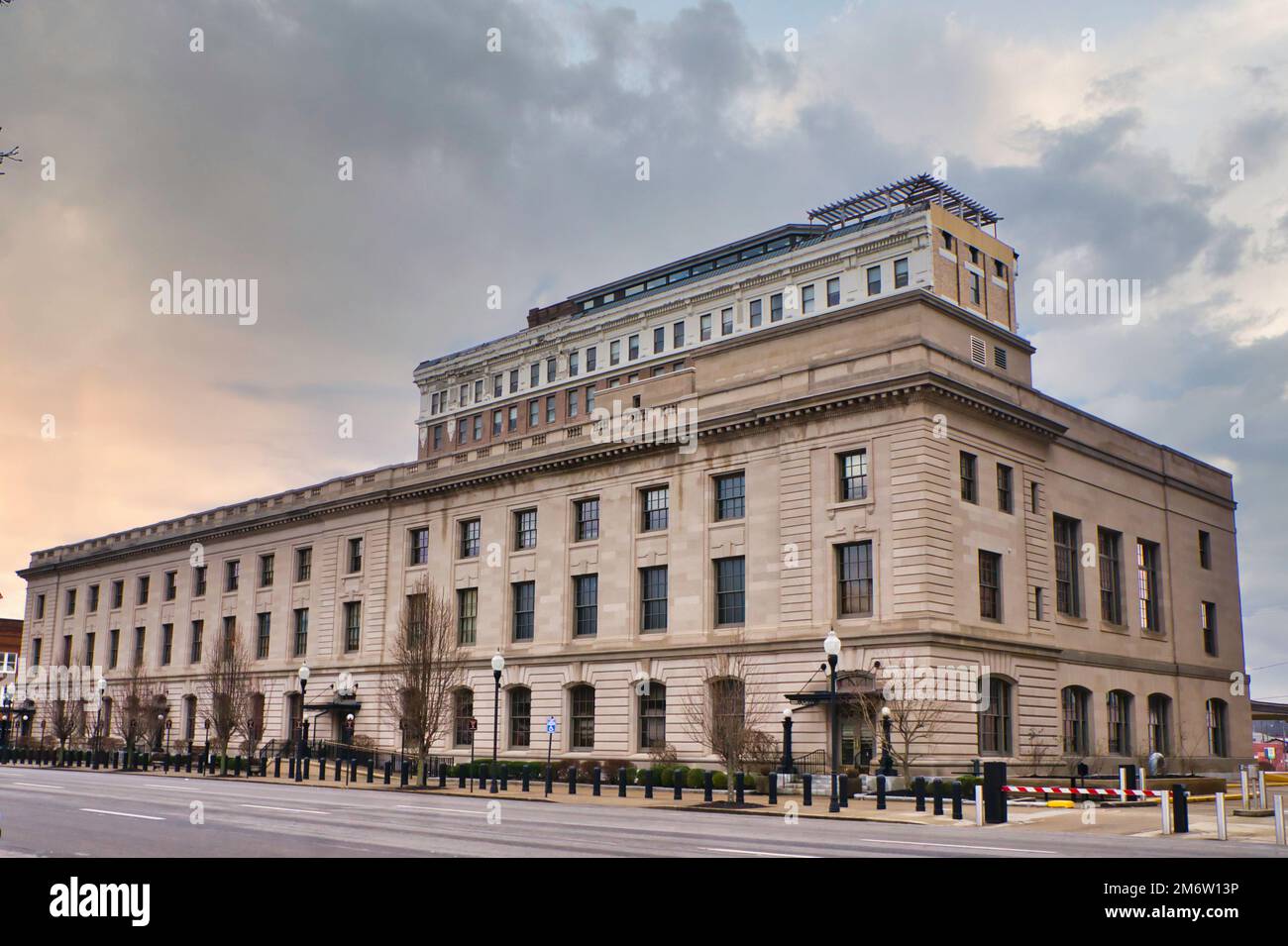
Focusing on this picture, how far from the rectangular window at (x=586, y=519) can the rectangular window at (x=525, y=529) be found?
2843 mm

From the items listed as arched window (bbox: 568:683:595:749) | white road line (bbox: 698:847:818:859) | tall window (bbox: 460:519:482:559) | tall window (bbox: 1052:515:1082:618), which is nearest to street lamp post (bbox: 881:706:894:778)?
tall window (bbox: 1052:515:1082:618)

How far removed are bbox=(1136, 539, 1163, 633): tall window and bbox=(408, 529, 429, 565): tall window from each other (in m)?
34.4

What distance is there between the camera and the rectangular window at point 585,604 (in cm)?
5291

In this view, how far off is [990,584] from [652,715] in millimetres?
14515

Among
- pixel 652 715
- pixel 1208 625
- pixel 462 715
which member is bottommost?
pixel 462 715

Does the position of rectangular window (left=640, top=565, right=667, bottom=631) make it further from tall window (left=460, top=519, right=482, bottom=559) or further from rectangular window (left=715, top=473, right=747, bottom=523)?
tall window (left=460, top=519, right=482, bottom=559)

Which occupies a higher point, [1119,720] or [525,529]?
[525,529]

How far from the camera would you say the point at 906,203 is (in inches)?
3110

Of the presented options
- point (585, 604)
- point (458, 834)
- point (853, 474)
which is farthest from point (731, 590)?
point (458, 834)

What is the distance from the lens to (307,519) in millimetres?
69250

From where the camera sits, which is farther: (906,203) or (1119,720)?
(906,203)

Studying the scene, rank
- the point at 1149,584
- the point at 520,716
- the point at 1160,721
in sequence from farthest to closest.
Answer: the point at 1149,584, the point at 520,716, the point at 1160,721

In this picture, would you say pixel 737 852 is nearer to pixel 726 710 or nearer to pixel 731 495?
pixel 726 710

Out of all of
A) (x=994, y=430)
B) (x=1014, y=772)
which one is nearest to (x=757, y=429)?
(x=994, y=430)
